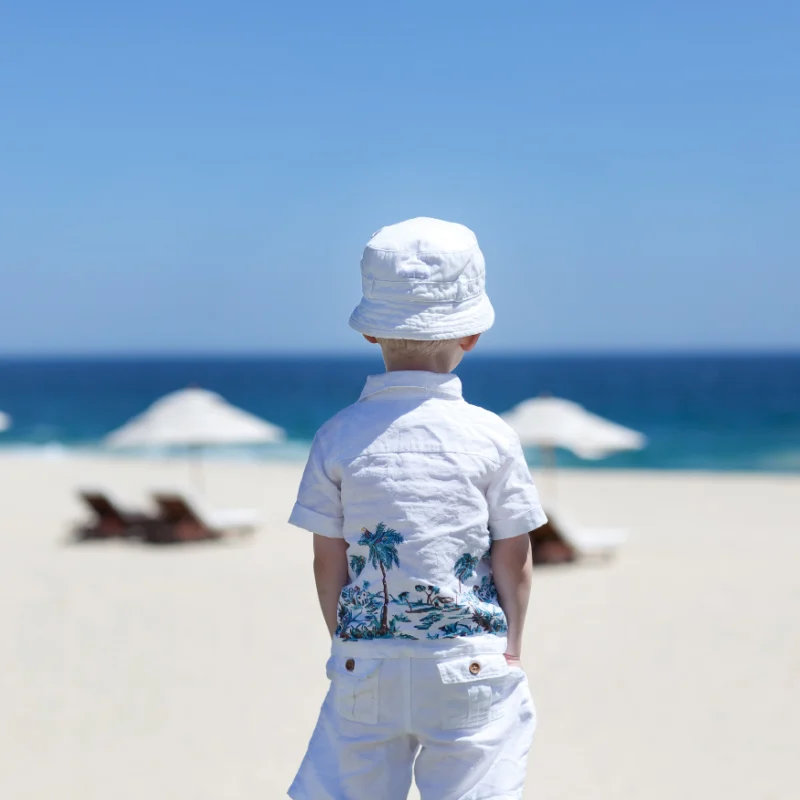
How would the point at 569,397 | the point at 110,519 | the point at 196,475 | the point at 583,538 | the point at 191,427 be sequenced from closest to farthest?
the point at 583,538, the point at 191,427, the point at 110,519, the point at 196,475, the point at 569,397

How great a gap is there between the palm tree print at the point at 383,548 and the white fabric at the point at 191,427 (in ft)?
33.8

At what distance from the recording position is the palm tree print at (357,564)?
2.40 meters

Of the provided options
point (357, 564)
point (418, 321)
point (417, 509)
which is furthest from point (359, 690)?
point (418, 321)

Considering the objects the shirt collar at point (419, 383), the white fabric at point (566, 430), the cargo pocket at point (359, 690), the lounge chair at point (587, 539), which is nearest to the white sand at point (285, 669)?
the lounge chair at point (587, 539)

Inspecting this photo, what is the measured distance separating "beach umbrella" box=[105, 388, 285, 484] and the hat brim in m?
10.2

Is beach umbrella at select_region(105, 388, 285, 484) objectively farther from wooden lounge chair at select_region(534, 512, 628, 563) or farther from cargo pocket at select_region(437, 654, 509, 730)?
cargo pocket at select_region(437, 654, 509, 730)

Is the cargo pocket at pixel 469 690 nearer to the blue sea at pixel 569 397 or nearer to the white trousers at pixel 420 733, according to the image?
the white trousers at pixel 420 733

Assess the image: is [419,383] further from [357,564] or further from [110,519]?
[110,519]

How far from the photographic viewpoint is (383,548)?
2365 mm

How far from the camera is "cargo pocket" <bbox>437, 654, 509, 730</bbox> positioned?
2295 millimetres

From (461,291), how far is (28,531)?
12409mm

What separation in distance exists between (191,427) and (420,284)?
10.9 meters

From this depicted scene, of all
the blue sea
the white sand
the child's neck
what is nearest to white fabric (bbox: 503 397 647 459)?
the white sand

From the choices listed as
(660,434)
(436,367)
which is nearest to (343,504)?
(436,367)
